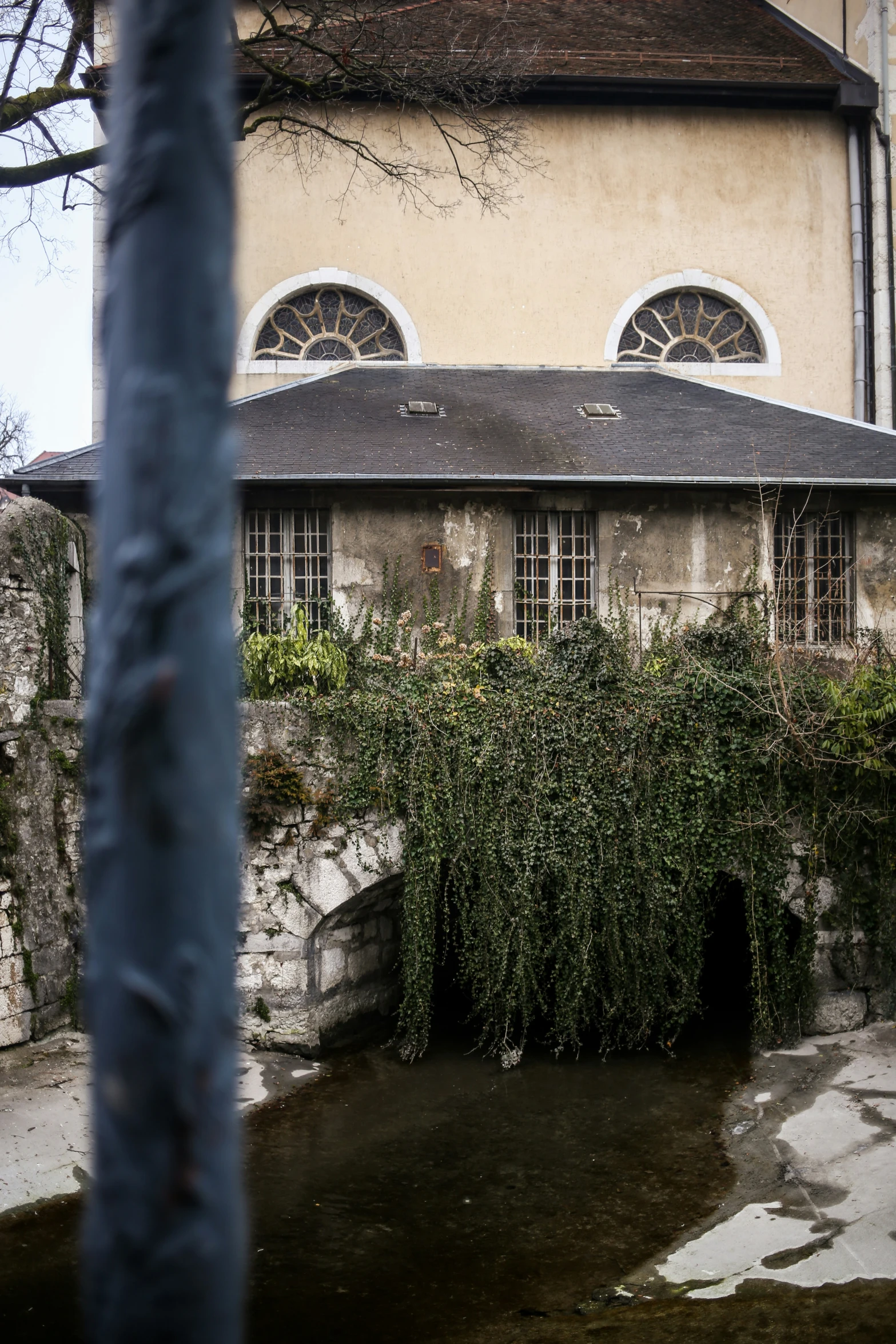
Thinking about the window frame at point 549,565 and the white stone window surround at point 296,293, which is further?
the white stone window surround at point 296,293

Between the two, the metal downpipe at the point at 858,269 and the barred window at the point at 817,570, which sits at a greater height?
the metal downpipe at the point at 858,269

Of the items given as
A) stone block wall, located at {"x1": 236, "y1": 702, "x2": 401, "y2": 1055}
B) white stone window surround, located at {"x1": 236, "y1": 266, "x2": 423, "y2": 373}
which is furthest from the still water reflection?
white stone window surround, located at {"x1": 236, "y1": 266, "x2": 423, "y2": 373}

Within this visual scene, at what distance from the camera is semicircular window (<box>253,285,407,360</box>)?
14.4 m

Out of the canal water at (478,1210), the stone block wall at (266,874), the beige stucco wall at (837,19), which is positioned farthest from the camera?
the beige stucco wall at (837,19)

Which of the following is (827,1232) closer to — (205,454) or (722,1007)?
(722,1007)

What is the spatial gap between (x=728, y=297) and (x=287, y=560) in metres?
7.57

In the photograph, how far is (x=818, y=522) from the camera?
10.8 meters

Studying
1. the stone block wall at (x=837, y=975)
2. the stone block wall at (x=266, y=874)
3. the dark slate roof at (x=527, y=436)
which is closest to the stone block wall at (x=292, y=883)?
the stone block wall at (x=266, y=874)

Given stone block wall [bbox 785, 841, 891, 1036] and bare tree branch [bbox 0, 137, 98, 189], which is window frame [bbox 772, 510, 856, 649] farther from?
bare tree branch [bbox 0, 137, 98, 189]

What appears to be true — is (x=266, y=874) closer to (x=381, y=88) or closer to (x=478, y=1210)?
(x=478, y=1210)

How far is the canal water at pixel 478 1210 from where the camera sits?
537cm

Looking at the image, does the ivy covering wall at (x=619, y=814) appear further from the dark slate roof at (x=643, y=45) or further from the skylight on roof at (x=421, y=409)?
the dark slate roof at (x=643, y=45)

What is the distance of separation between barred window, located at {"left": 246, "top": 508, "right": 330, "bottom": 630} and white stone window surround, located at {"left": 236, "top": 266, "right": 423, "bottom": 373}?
409 cm

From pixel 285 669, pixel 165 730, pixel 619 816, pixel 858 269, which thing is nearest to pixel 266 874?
pixel 285 669
